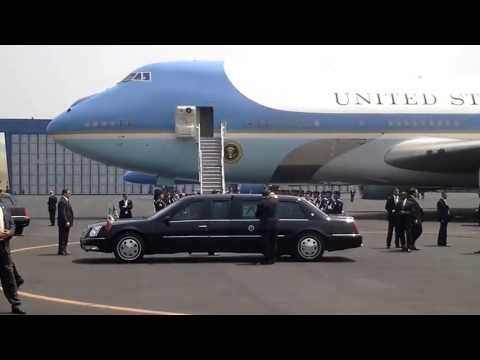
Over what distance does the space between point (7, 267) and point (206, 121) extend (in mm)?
23504

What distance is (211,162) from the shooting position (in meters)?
33.6

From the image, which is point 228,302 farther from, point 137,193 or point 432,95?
point 137,193

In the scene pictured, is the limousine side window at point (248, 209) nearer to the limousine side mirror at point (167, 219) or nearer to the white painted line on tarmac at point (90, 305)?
the limousine side mirror at point (167, 219)

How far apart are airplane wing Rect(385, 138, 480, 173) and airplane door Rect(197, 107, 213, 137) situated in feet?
24.5

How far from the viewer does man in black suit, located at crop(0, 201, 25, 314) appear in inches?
444

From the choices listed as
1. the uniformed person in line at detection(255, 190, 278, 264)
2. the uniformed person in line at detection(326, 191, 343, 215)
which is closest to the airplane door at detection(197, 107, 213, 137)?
the uniformed person in line at detection(326, 191, 343, 215)

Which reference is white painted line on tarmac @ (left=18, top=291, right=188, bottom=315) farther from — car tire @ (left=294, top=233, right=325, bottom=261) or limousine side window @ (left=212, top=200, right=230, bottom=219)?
car tire @ (left=294, top=233, right=325, bottom=261)

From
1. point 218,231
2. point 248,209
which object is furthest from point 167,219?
point 248,209

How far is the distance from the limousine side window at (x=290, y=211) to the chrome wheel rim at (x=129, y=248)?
126 inches

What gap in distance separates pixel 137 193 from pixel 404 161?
87397 millimetres

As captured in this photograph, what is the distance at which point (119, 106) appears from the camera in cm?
3453

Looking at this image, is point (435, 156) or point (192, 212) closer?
point (192, 212)

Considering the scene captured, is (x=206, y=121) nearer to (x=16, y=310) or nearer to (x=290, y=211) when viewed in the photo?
(x=290, y=211)
